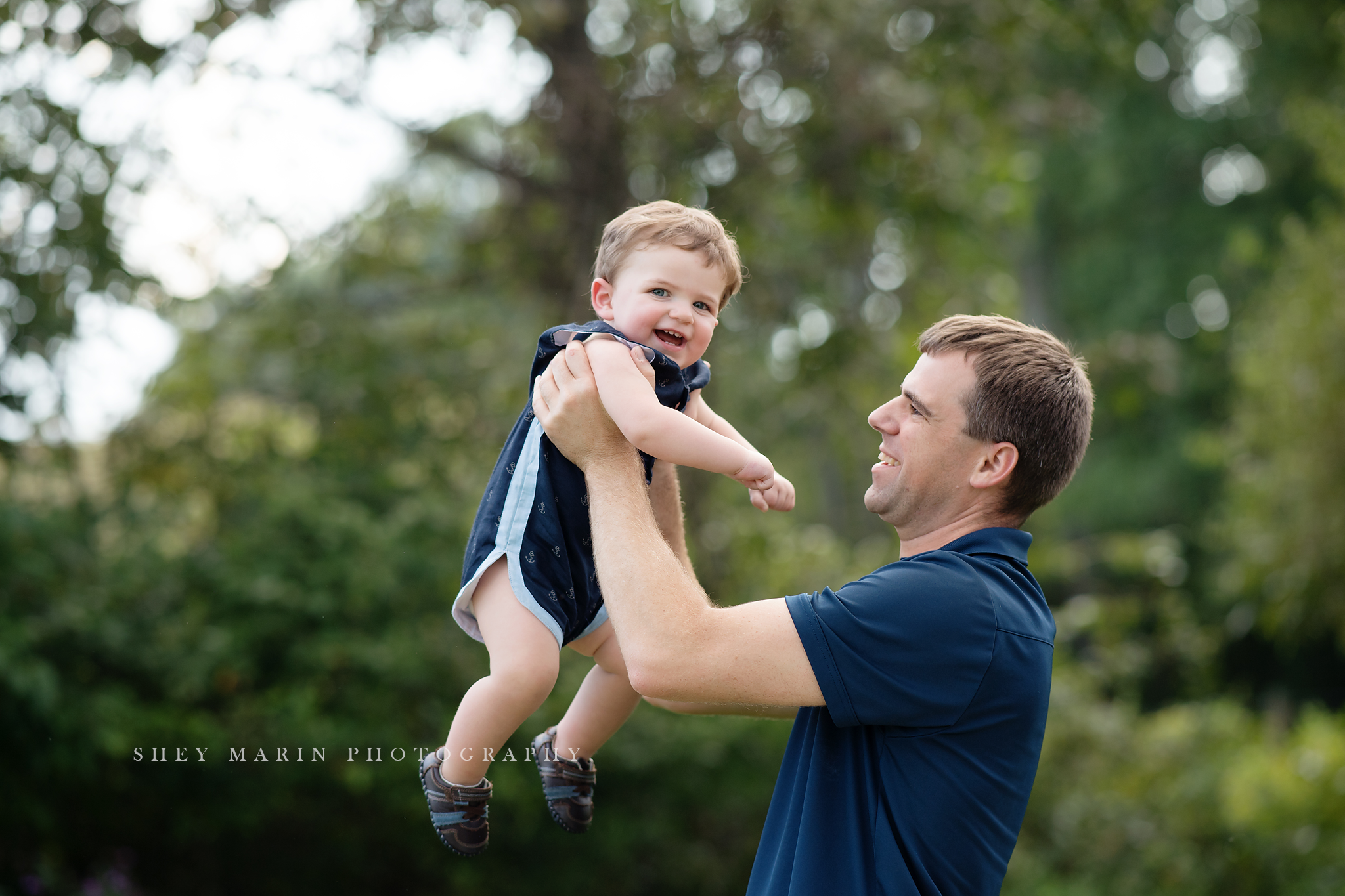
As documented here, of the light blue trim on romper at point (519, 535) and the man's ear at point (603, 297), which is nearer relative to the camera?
the light blue trim on romper at point (519, 535)

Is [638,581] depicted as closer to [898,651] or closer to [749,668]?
[749,668]

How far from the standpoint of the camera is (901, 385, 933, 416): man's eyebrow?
1930 millimetres

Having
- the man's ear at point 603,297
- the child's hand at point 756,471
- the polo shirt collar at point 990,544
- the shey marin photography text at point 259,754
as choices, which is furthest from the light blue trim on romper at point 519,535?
the shey marin photography text at point 259,754

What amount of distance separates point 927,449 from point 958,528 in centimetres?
16

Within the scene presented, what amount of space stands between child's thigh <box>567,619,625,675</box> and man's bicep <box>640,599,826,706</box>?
28cm

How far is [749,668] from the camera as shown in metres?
1.73

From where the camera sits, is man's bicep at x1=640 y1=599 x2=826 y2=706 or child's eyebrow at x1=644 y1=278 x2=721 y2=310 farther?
child's eyebrow at x1=644 y1=278 x2=721 y2=310

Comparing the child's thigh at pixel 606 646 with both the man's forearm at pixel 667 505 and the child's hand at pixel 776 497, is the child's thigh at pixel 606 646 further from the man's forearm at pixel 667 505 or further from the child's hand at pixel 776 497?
the child's hand at pixel 776 497

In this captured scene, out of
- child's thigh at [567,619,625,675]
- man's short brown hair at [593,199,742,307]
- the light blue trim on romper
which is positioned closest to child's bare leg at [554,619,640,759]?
child's thigh at [567,619,625,675]

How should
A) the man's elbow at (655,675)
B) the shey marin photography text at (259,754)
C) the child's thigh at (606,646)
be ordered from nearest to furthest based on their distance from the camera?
the man's elbow at (655,675)
the child's thigh at (606,646)
the shey marin photography text at (259,754)

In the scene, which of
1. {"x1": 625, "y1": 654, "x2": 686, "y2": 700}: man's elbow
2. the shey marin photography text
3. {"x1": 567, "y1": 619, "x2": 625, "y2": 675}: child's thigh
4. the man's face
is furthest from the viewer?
the shey marin photography text

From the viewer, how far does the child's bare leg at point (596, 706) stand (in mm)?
2041

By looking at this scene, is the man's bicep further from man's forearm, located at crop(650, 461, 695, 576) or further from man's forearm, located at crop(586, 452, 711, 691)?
man's forearm, located at crop(650, 461, 695, 576)

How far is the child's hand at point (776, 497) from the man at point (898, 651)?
16 cm
